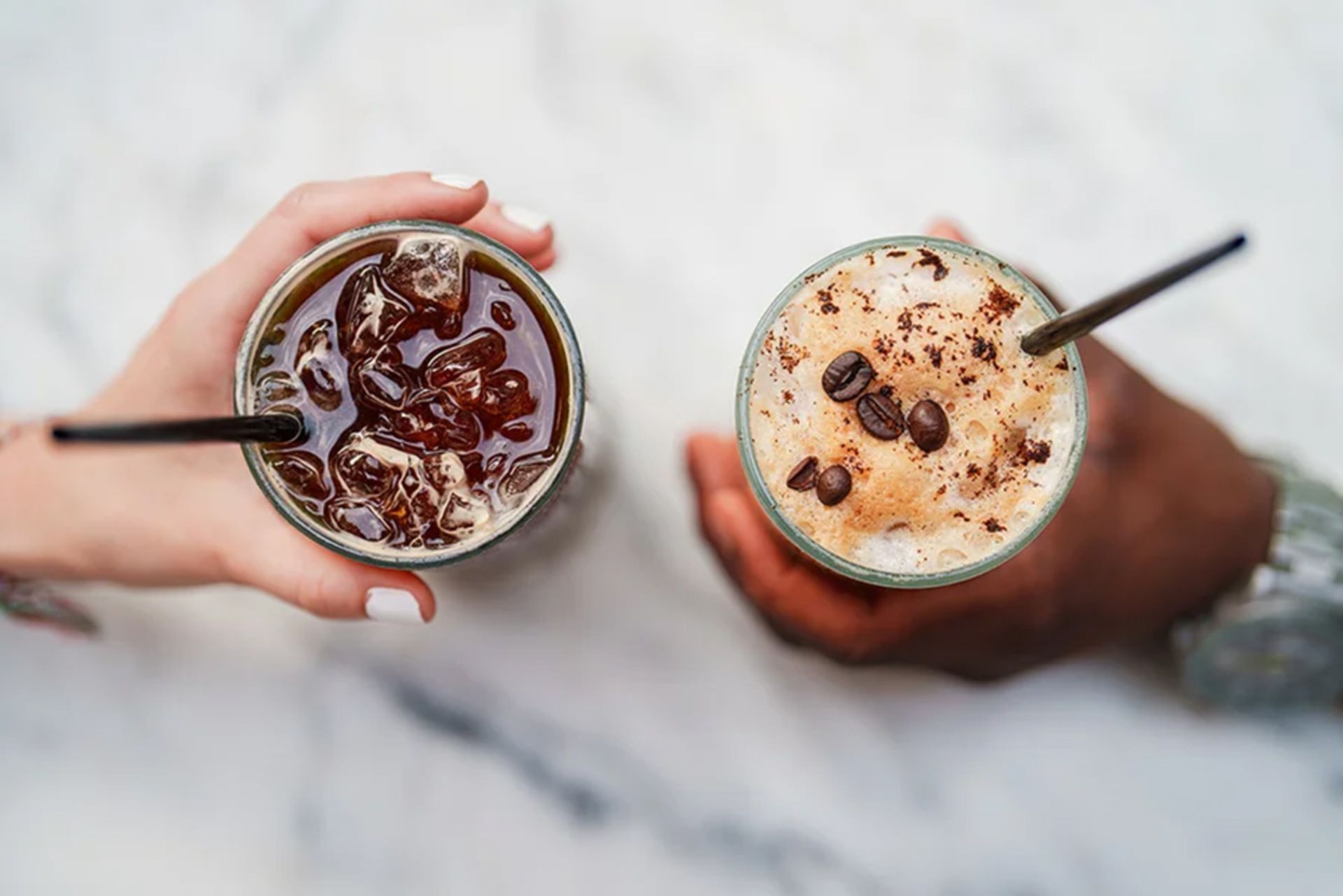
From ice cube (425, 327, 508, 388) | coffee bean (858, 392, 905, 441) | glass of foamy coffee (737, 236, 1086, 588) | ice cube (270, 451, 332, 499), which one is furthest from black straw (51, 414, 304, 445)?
coffee bean (858, 392, 905, 441)

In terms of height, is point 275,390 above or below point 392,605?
above

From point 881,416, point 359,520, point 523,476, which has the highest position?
point 881,416

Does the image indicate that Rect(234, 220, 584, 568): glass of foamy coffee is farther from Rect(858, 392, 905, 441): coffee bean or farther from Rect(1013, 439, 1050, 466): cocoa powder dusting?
Rect(1013, 439, 1050, 466): cocoa powder dusting

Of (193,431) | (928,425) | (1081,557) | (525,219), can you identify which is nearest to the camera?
(193,431)

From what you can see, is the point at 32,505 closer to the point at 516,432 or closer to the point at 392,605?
the point at 392,605

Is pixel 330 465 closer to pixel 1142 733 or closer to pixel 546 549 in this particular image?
pixel 546 549

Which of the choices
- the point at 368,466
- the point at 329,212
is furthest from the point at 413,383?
the point at 329,212
